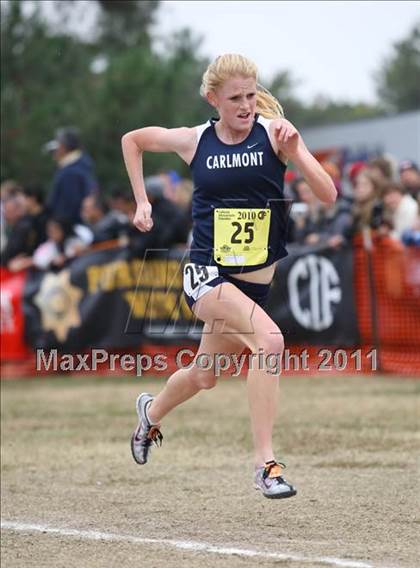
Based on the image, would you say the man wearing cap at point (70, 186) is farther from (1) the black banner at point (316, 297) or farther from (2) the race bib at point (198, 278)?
(2) the race bib at point (198, 278)

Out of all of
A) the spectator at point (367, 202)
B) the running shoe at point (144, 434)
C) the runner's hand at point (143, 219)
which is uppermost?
the spectator at point (367, 202)

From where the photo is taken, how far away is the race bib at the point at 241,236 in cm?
634

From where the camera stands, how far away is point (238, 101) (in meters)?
6.17

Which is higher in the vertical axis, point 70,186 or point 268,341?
point 70,186

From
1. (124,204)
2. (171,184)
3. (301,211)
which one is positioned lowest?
(301,211)

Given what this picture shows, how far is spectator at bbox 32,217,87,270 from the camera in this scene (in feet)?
47.6

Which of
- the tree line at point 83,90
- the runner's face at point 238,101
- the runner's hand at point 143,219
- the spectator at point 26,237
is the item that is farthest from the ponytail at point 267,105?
the tree line at point 83,90

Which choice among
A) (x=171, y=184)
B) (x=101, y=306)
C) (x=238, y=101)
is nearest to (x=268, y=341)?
(x=238, y=101)

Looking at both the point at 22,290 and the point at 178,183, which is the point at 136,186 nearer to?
the point at 22,290

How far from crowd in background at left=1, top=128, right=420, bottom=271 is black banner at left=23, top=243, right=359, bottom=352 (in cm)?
19

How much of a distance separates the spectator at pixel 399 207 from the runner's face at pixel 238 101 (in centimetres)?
672

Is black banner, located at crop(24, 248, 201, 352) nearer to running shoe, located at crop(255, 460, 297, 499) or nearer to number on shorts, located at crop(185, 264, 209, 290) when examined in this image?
number on shorts, located at crop(185, 264, 209, 290)

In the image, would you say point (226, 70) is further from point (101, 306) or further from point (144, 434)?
point (101, 306)

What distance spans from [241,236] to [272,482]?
1.22 metres
